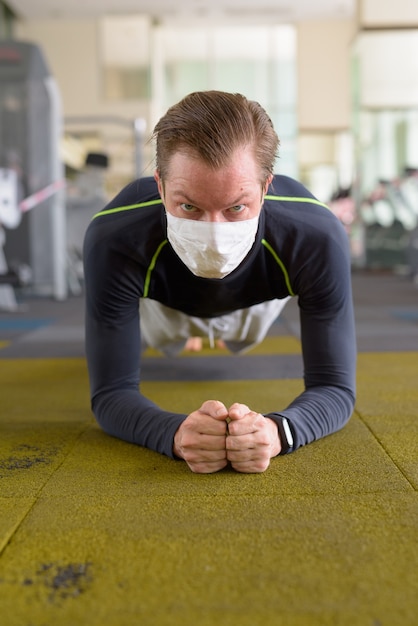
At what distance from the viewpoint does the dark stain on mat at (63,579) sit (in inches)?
36.7

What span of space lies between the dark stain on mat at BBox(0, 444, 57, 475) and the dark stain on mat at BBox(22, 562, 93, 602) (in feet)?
1.70

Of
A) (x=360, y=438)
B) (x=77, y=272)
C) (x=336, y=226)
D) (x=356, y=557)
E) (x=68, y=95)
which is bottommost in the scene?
(x=77, y=272)

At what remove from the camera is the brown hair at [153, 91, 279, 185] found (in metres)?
1.24

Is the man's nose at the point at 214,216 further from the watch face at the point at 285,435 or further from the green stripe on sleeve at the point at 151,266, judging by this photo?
the watch face at the point at 285,435

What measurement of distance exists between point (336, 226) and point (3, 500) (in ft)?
3.01

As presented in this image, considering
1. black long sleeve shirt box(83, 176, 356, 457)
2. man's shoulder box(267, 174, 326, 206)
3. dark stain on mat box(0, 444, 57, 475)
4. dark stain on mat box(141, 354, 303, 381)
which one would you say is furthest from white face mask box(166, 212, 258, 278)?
dark stain on mat box(141, 354, 303, 381)

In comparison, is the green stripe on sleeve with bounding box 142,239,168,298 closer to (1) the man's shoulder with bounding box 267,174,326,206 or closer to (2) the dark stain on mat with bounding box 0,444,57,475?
(1) the man's shoulder with bounding box 267,174,326,206

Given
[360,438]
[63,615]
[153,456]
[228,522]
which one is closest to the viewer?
[63,615]

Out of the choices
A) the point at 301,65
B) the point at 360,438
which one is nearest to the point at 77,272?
the point at 360,438

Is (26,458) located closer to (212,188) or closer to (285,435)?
(285,435)

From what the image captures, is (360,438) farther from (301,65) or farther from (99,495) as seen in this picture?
(301,65)

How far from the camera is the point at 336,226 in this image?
1.59 metres

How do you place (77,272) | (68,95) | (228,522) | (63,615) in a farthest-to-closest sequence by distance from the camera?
(68,95) → (77,272) → (228,522) → (63,615)

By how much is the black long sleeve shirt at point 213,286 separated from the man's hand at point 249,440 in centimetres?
14
